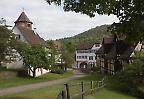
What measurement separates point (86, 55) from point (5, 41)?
217 ft

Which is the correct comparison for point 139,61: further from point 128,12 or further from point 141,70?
point 128,12

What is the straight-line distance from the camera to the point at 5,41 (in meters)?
49.1

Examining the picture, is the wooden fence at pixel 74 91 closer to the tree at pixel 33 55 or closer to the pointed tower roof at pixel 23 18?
the tree at pixel 33 55

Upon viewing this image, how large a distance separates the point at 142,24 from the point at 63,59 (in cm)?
7720

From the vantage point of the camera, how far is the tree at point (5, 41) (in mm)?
48844

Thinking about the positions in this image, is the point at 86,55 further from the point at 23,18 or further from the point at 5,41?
the point at 5,41

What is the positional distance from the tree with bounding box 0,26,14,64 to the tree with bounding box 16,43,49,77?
96.5 inches

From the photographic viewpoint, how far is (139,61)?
37.2 meters

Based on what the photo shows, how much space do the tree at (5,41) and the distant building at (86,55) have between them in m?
56.5

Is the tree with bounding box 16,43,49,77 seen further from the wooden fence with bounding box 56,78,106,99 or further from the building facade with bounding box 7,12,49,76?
the wooden fence with bounding box 56,78,106,99

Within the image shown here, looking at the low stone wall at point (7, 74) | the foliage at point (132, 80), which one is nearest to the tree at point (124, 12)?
the foliage at point (132, 80)

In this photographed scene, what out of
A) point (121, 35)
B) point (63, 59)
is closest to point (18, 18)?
point (63, 59)

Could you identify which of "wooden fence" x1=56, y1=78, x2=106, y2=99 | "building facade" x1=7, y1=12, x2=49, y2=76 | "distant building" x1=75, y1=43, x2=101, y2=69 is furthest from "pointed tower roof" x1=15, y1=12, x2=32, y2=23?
"wooden fence" x1=56, y1=78, x2=106, y2=99

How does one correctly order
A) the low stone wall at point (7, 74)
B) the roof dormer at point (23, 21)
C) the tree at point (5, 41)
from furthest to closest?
the roof dormer at point (23, 21) → the low stone wall at point (7, 74) → the tree at point (5, 41)
